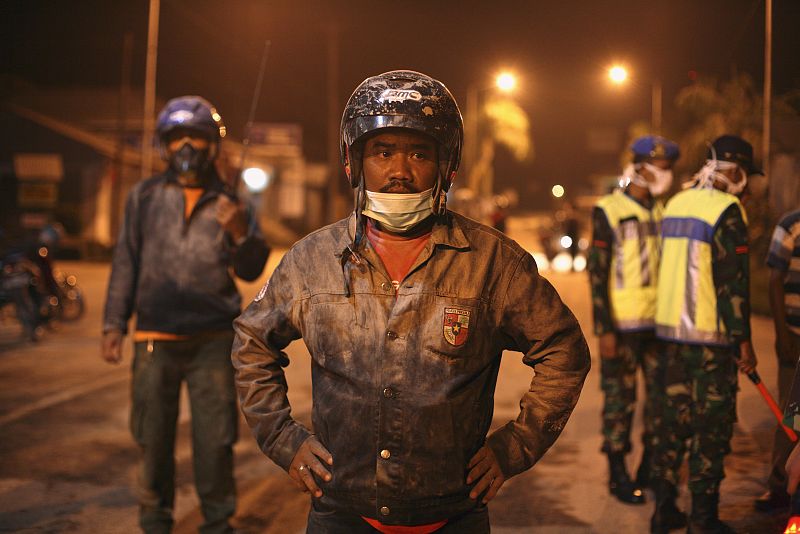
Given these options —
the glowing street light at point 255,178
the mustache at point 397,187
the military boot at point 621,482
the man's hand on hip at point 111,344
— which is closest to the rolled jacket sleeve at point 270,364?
the mustache at point 397,187

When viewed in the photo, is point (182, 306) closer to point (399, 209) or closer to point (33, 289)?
point (399, 209)

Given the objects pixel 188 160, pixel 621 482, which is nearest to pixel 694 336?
pixel 621 482

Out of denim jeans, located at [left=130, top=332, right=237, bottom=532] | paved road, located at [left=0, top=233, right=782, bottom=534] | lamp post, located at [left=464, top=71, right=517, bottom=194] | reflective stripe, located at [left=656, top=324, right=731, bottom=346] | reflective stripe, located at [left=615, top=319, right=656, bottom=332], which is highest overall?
lamp post, located at [left=464, top=71, right=517, bottom=194]

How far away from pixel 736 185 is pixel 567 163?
3432 inches

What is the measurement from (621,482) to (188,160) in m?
3.35

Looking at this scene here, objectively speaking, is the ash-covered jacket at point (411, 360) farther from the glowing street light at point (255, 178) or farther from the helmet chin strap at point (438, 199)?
the glowing street light at point (255, 178)

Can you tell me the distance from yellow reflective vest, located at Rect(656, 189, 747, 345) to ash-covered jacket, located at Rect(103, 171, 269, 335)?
231 centimetres

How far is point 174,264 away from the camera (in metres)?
5.15

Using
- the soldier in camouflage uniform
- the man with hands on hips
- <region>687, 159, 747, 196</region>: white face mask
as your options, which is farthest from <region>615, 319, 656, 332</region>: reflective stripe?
the man with hands on hips

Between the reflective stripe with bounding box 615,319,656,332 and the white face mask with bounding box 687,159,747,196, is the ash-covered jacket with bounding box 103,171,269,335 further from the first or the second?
the white face mask with bounding box 687,159,747,196

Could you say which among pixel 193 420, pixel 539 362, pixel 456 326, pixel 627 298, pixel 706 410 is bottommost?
pixel 193 420

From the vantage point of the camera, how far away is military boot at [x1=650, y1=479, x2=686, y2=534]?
5477 mm

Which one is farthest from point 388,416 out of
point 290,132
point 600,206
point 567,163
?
point 567,163

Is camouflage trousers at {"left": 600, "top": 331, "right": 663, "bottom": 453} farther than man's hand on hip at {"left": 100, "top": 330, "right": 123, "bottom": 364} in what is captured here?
Yes
